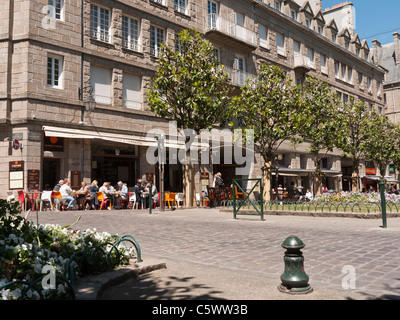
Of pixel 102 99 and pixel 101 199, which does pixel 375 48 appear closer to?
pixel 102 99

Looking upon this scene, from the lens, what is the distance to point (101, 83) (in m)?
17.8

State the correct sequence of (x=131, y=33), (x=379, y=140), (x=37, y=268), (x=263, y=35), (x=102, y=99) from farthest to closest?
(x=263, y=35)
(x=379, y=140)
(x=131, y=33)
(x=102, y=99)
(x=37, y=268)

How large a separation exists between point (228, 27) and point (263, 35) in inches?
182

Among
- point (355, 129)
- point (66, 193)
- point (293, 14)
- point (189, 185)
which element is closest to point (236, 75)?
point (355, 129)

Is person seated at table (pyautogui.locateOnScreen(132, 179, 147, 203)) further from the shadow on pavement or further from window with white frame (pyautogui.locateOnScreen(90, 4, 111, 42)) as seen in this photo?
the shadow on pavement

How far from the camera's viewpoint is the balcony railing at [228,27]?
23.3 meters

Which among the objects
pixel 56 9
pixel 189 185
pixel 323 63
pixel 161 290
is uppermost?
pixel 323 63

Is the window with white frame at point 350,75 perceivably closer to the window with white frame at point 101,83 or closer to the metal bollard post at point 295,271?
the window with white frame at point 101,83

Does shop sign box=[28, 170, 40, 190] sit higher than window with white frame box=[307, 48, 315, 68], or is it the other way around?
window with white frame box=[307, 48, 315, 68]

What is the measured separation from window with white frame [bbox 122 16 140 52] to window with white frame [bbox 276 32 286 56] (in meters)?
13.4

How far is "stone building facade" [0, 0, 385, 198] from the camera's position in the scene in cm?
1516

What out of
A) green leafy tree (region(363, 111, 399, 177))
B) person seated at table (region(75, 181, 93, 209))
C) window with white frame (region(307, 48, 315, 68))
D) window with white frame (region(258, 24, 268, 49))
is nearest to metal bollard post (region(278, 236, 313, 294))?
person seated at table (region(75, 181, 93, 209))
